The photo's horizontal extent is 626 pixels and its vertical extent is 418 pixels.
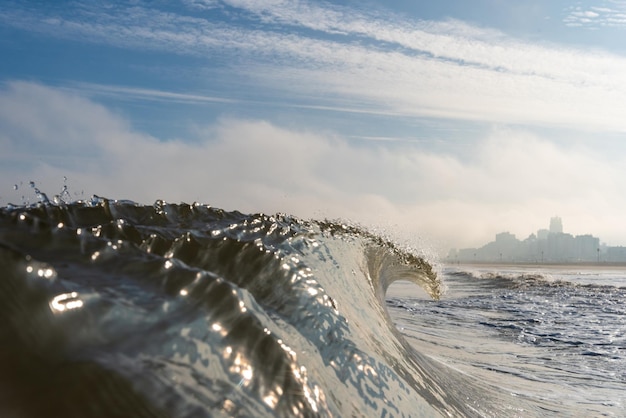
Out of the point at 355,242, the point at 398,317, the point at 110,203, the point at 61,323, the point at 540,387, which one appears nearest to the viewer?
the point at 61,323

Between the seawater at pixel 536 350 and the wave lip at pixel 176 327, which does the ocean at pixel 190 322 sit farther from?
the seawater at pixel 536 350

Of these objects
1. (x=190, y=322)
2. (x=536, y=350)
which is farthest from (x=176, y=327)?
(x=536, y=350)

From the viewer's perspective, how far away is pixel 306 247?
3.38 meters

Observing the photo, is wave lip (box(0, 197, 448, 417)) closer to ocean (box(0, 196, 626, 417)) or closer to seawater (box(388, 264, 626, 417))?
ocean (box(0, 196, 626, 417))

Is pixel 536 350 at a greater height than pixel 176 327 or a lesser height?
lesser

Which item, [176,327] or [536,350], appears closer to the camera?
[176,327]

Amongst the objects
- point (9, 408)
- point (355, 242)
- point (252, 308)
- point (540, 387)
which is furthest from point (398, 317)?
point (9, 408)

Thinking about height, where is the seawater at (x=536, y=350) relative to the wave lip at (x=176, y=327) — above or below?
below

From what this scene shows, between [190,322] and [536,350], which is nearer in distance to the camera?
[190,322]

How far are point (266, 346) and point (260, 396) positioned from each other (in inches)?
8.5

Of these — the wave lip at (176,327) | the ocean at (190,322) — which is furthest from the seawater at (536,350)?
the wave lip at (176,327)

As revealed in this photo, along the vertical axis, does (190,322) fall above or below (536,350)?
above

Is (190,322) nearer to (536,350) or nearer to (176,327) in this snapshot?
(176,327)

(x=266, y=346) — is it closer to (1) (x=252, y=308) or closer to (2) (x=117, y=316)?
(1) (x=252, y=308)
